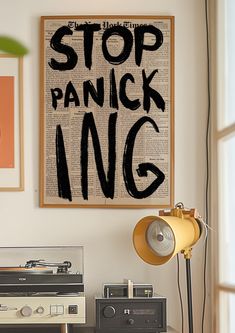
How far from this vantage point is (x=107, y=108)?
262 centimetres

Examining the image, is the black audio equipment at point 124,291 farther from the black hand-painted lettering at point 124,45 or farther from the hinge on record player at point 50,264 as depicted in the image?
the black hand-painted lettering at point 124,45

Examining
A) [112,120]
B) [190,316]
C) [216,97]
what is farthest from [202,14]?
[190,316]

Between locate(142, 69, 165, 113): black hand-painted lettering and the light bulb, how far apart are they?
66 centimetres

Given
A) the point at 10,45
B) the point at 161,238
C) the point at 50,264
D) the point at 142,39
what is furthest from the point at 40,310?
the point at 10,45

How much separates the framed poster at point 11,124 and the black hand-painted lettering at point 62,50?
0.17m

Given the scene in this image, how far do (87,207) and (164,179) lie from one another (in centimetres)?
40

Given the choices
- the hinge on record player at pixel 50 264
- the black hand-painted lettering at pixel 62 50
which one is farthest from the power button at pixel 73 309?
the black hand-painted lettering at pixel 62 50

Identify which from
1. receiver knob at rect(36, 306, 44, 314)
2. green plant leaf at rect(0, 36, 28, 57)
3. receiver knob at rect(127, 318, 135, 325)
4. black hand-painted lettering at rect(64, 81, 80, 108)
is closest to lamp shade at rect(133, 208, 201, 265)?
receiver knob at rect(127, 318, 135, 325)

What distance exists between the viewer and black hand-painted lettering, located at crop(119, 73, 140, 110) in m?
2.62

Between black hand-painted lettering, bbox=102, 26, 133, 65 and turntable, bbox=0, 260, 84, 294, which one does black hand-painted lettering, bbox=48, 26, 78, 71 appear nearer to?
black hand-painted lettering, bbox=102, 26, 133, 65

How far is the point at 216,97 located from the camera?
2.55 m

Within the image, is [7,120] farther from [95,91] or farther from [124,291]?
[124,291]

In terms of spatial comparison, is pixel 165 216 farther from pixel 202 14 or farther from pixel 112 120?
pixel 202 14

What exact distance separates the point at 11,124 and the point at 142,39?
0.77 m
